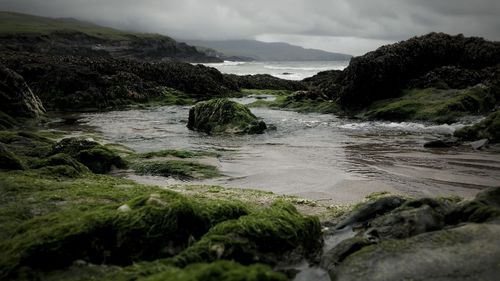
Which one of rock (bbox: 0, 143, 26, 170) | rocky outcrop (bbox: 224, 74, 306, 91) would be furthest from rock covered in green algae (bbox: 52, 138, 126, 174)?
rocky outcrop (bbox: 224, 74, 306, 91)

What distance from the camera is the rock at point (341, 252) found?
192 inches

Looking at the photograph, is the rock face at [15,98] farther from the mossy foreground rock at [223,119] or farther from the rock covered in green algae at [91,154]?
the rock covered in green algae at [91,154]

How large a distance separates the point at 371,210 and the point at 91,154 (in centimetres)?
774

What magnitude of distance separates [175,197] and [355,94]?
21.4 m

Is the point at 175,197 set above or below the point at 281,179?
above

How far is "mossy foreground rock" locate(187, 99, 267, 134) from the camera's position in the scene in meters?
19.3

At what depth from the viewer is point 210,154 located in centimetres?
1392

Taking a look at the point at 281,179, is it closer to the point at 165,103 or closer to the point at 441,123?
the point at 441,123

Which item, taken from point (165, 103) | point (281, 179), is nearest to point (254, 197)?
point (281, 179)

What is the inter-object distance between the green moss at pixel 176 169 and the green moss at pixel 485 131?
9.13 meters

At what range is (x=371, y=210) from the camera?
626 centimetres

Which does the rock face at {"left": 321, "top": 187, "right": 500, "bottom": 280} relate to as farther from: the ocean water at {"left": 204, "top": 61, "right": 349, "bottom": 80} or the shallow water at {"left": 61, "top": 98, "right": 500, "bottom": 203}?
the ocean water at {"left": 204, "top": 61, "right": 349, "bottom": 80}

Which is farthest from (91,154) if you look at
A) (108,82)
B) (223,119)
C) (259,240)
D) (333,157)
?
(108,82)

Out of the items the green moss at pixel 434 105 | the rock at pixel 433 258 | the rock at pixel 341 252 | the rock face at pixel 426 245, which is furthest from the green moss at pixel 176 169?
the green moss at pixel 434 105
